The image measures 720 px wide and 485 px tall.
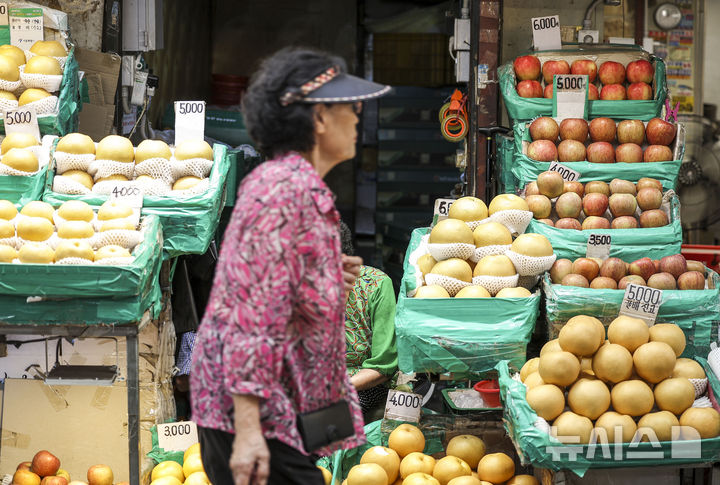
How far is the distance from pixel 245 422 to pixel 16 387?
94.7 inches

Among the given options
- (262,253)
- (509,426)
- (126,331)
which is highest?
(262,253)

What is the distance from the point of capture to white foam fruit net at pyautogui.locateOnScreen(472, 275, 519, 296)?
11.2ft

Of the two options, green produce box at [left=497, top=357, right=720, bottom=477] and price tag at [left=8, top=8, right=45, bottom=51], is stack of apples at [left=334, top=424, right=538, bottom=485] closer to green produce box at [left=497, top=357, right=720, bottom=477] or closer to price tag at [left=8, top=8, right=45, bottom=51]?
green produce box at [left=497, top=357, right=720, bottom=477]

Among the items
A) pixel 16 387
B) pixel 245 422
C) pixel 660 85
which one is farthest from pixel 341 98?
pixel 660 85

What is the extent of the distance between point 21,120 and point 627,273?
8.80ft

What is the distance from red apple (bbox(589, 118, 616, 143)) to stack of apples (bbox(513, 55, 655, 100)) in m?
0.18

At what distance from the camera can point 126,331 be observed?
10.3 feet

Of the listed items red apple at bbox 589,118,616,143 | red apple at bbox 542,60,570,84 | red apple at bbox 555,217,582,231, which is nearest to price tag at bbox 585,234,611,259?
red apple at bbox 555,217,582,231

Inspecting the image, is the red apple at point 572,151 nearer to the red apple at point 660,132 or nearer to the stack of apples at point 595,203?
the stack of apples at point 595,203

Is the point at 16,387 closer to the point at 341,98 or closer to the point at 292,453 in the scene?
the point at 292,453

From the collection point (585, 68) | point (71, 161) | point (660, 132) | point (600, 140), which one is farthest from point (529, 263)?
point (71, 161)

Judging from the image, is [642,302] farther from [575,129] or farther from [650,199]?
[575,129]

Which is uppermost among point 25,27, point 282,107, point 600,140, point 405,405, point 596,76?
point 25,27

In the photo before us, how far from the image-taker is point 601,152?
4273 millimetres
